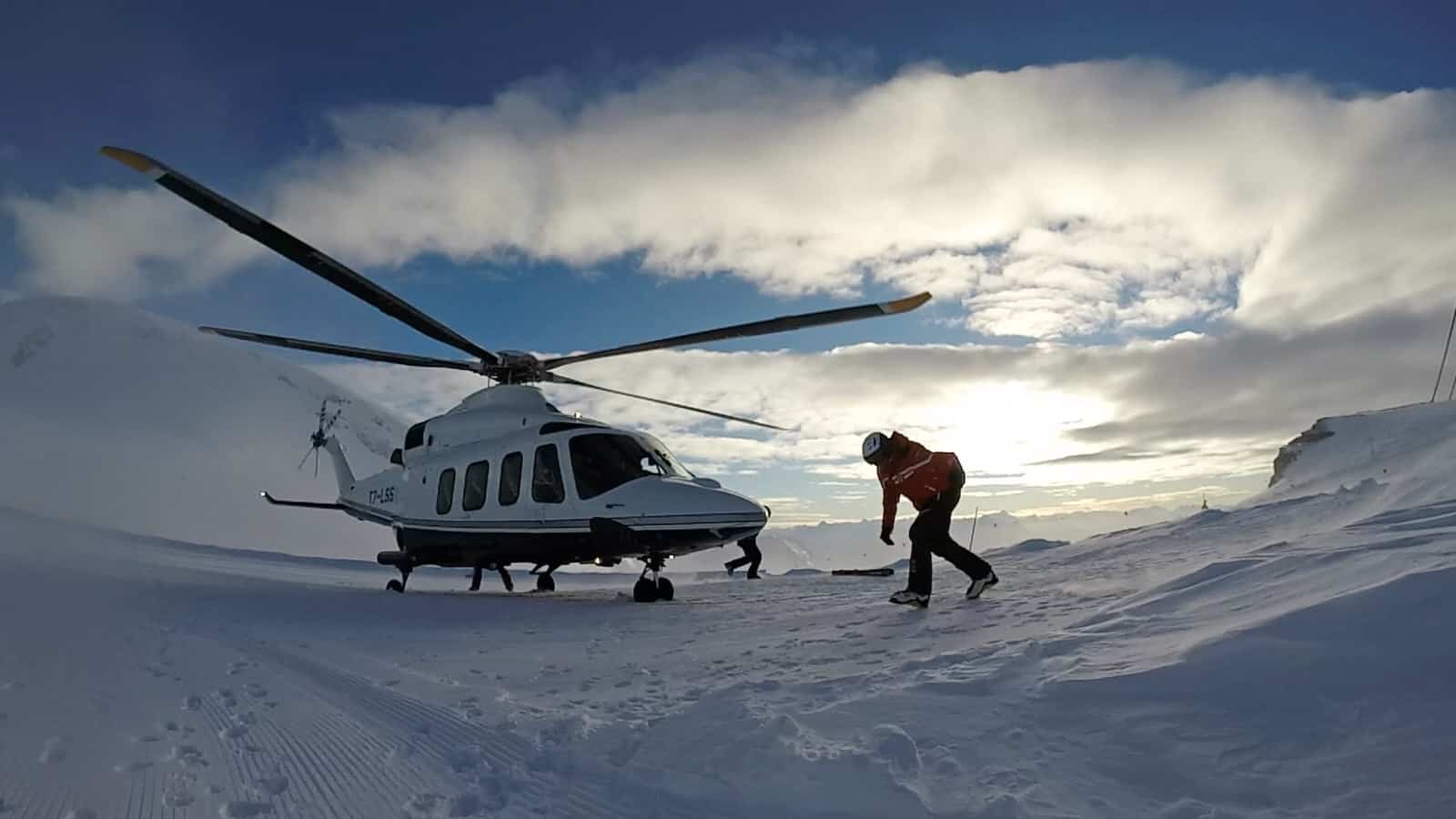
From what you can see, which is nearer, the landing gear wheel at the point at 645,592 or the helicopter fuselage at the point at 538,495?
the helicopter fuselage at the point at 538,495

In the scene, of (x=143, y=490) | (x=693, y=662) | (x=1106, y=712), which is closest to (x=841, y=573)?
(x=693, y=662)

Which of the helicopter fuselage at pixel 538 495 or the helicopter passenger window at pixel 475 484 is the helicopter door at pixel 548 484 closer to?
the helicopter fuselage at pixel 538 495

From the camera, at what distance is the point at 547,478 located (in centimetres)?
1050

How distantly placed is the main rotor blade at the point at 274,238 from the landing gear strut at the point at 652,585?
158 inches

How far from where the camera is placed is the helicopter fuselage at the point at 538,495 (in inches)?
383

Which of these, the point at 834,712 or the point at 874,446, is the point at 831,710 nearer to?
the point at 834,712

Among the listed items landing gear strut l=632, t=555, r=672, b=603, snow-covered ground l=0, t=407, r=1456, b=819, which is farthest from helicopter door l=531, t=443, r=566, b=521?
snow-covered ground l=0, t=407, r=1456, b=819

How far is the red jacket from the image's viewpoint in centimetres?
716

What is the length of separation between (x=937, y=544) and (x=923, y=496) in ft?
1.45

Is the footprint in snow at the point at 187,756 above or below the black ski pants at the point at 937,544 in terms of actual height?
below

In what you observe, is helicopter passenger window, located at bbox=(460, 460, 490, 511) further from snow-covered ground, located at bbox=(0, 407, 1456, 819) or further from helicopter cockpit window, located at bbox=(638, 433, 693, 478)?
snow-covered ground, located at bbox=(0, 407, 1456, 819)

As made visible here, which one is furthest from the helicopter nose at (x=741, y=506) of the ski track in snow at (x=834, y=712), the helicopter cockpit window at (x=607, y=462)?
the ski track in snow at (x=834, y=712)

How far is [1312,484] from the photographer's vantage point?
38.4ft

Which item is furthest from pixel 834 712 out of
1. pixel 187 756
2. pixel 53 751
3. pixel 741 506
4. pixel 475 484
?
pixel 475 484
